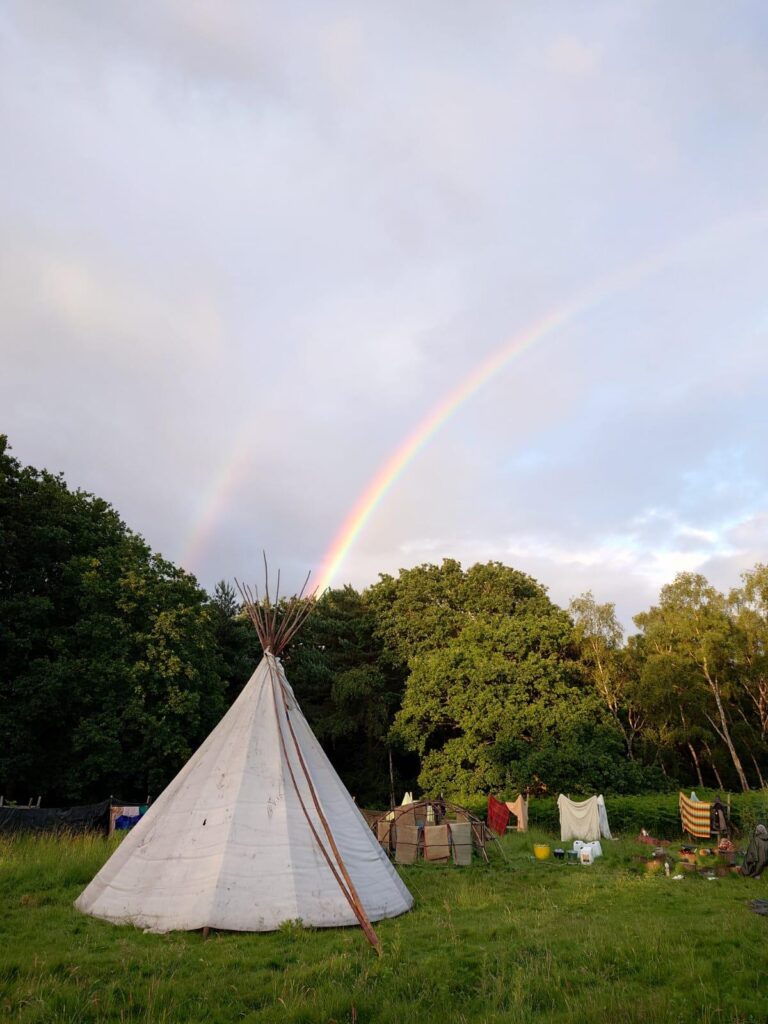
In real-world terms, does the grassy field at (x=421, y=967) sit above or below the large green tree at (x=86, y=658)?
below

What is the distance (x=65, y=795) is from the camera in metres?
22.8

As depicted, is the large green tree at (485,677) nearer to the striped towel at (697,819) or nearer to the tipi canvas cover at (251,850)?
the striped towel at (697,819)

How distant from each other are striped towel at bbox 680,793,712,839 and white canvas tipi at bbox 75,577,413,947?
44.2ft

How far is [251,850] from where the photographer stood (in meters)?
8.38

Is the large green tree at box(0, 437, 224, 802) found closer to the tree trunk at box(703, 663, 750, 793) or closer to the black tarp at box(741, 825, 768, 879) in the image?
the black tarp at box(741, 825, 768, 879)

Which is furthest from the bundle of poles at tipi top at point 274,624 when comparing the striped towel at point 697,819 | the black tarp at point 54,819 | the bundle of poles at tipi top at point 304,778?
the striped towel at point 697,819

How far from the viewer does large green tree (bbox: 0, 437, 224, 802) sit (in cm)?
2220

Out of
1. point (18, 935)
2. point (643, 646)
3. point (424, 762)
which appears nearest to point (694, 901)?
point (18, 935)

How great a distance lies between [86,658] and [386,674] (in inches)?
709

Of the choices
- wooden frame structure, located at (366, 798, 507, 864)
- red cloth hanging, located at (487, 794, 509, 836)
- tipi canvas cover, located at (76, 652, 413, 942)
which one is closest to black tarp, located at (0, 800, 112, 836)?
wooden frame structure, located at (366, 798, 507, 864)

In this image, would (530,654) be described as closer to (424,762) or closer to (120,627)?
(424,762)

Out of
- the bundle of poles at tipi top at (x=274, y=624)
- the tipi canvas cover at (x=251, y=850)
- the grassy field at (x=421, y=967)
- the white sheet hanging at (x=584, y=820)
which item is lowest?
the white sheet hanging at (x=584, y=820)

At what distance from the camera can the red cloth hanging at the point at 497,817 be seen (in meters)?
20.7

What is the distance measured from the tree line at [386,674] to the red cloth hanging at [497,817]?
649 centimetres
